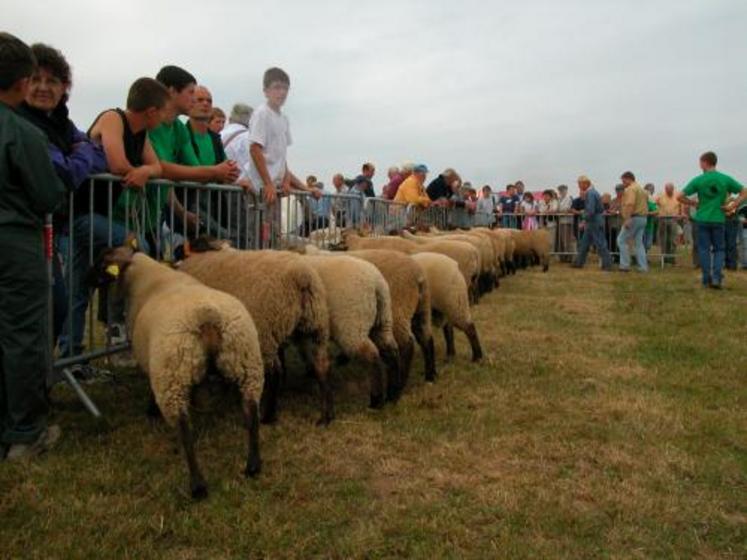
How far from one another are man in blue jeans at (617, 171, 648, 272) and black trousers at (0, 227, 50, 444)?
1395 centimetres

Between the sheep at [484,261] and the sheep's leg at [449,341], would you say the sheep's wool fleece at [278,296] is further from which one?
the sheep at [484,261]

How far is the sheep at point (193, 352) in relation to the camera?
3113mm

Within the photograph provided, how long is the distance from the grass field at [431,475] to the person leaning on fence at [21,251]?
1.02 feet

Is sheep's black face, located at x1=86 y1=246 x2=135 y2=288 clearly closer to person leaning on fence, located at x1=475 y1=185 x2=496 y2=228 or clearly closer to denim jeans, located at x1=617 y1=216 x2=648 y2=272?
denim jeans, located at x1=617 y1=216 x2=648 y2=272

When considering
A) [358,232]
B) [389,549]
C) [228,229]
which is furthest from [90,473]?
[358,232]

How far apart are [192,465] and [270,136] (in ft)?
11.6

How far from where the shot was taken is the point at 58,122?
390 centimetres

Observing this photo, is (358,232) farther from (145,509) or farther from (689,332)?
(145,509)

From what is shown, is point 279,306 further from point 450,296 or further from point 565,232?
point 565,232

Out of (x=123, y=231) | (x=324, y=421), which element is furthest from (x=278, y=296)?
(x=123, y=231)

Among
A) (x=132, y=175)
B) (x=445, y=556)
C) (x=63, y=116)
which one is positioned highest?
(x=63, y=116)

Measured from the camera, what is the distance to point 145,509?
294cm

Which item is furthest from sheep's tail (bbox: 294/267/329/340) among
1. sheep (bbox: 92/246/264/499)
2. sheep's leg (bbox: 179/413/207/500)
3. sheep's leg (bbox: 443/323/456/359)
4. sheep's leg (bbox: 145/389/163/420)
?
sheep's leg (bbox: 443/323/456/359)

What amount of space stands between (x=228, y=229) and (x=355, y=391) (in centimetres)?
189
